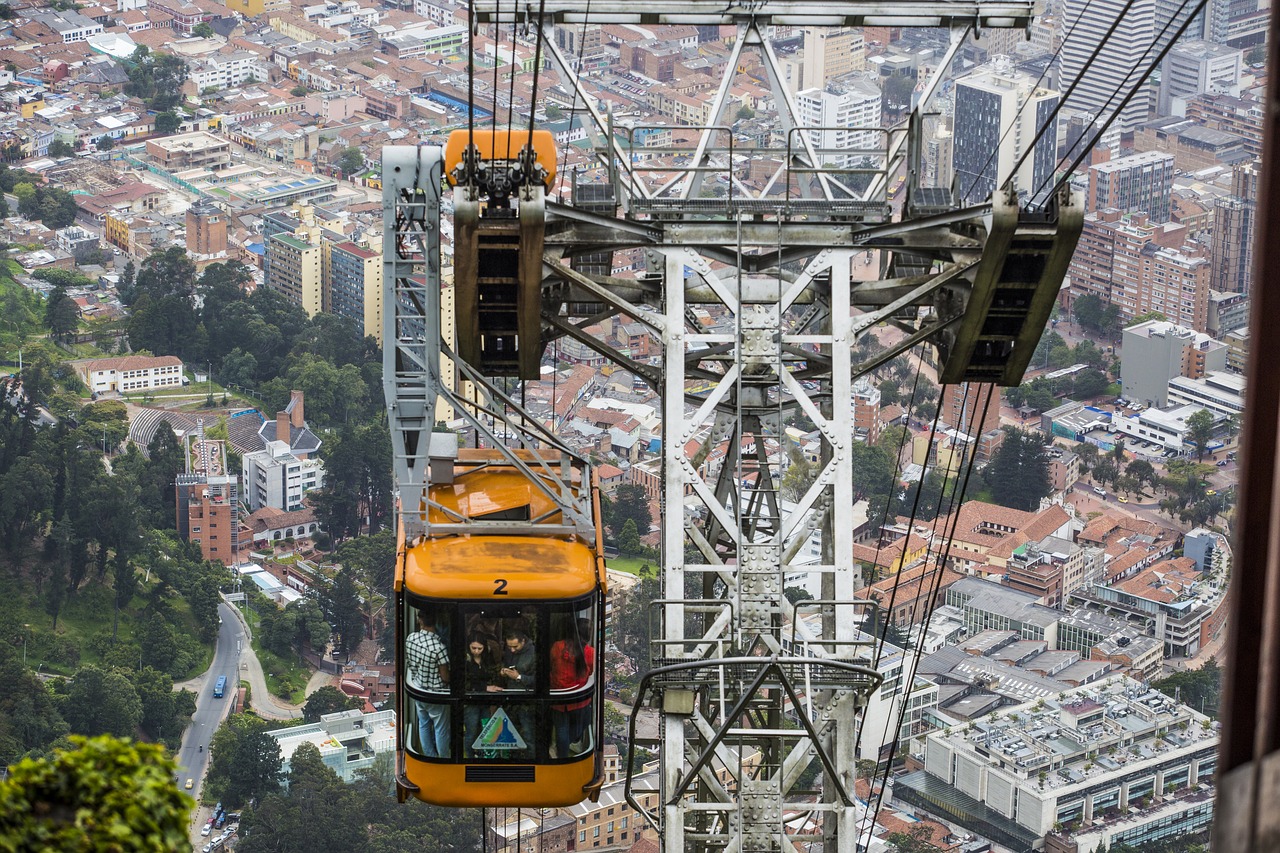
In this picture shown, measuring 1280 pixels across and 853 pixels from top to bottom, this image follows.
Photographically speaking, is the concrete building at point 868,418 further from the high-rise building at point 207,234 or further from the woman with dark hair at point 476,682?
the woman with dark hair at point 476,682

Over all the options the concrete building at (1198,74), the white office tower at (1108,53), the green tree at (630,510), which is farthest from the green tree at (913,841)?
the concrete building at (1198,74)

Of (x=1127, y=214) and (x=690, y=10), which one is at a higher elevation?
(x=690, y=10)

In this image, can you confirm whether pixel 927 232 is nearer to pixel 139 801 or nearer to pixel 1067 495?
pixel 139 801

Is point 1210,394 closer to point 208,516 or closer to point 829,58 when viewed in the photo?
point 829,58

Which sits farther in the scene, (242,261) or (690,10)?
A: (242,261)

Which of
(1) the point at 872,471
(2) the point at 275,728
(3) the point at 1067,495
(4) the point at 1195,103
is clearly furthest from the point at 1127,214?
(2) the point at 275,728

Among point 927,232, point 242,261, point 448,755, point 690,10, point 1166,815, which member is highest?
point 690,10
